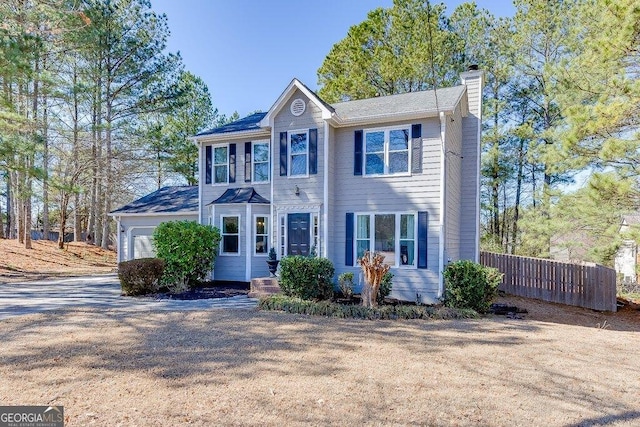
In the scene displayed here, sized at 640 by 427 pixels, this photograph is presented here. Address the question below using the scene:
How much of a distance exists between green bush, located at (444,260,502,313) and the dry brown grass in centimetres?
1580

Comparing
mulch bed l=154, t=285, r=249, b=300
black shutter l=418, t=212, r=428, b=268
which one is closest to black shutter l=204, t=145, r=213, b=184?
mulch bed l=154, t=285, r=249, b=300

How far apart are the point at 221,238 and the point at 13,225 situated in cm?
2677

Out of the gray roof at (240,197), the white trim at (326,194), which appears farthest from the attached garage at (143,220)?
the white trim at (326,194)

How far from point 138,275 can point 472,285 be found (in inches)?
357

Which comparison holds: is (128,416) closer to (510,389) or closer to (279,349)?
(279,349)

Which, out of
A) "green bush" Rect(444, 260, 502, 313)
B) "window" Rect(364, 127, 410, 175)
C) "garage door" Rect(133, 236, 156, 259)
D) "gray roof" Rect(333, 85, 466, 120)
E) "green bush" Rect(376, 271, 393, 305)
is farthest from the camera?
"garage door" Rect(133, 236, 156, 259)

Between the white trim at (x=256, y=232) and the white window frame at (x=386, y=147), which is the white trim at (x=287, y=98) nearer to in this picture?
the white window frame at (x=386, y=147)

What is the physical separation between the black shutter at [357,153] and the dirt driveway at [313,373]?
17.7 ft

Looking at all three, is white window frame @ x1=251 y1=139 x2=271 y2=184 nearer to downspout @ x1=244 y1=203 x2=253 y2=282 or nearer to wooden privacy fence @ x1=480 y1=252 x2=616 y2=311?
downspout @ x1=244 y1=203 x2=253 y2=282

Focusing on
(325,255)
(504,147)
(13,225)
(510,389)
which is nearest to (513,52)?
(504,147)

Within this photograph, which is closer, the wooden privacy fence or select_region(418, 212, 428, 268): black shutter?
select_region(418, 212, 428, 268): black shutter

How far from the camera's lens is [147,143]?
24156mm

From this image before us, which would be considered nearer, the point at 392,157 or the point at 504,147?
the point at 392,157

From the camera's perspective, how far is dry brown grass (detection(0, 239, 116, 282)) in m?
Answer: 16.6
